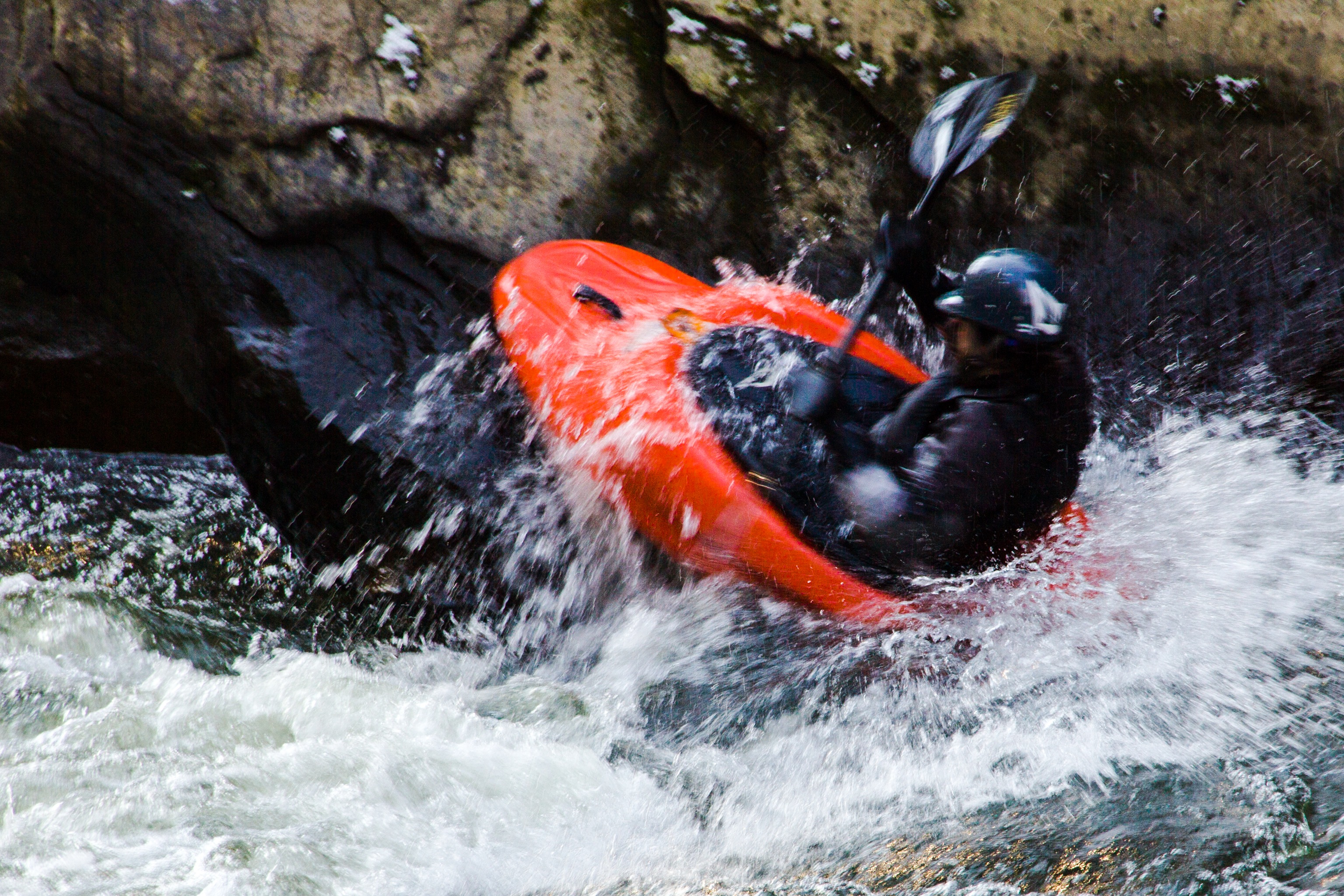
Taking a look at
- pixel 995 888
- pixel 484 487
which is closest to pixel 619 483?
pixel 484 487

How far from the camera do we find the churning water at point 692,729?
2035mm

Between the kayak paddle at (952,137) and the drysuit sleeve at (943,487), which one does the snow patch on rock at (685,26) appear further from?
the drysuit sleeve at (943,487)

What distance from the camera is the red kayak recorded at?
2527 mm

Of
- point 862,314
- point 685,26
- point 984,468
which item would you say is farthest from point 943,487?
point 685,26

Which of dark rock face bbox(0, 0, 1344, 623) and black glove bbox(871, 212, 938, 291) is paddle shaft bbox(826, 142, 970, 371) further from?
dark rock face bbox(0, 0, 1344, 623)

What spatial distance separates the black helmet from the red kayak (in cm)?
61

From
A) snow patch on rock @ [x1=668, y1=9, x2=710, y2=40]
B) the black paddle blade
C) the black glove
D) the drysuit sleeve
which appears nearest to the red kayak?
the drysuit sleeve

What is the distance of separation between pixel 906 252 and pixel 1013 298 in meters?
0.49

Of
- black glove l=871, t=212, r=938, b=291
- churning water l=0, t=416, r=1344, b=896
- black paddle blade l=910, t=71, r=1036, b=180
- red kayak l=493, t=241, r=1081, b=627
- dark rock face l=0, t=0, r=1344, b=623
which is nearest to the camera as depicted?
churning water l=0, t=416, r=1344, b=896

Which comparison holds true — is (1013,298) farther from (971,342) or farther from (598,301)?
(598,301)

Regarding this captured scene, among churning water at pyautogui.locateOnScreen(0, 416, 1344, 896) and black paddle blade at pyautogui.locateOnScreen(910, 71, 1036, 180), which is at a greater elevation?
black paddle blade at pyautogui.locateOnScreen(910, 71, 1036, 180)

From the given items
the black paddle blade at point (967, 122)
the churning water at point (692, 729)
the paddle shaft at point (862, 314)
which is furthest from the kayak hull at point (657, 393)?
the black paddle blade at point (967, 122)

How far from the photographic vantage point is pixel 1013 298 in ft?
7.49

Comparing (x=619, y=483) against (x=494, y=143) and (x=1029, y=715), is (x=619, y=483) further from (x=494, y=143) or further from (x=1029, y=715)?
(x=494, y=143)
